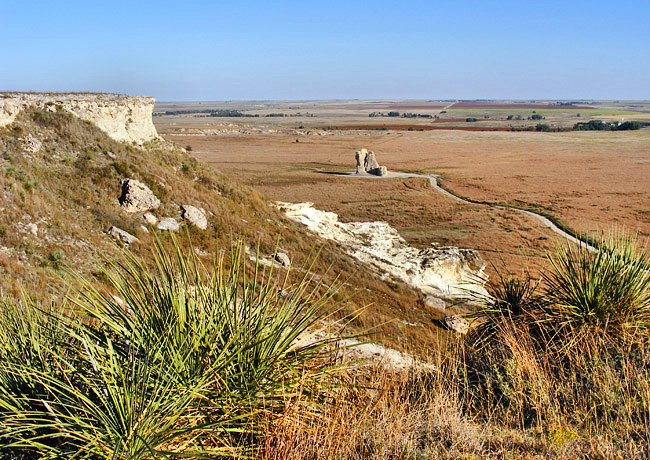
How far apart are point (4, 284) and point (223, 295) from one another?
6755mm

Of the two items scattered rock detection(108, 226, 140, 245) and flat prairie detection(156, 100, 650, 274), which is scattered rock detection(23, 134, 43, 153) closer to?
scattered rock detection(108, 226, 140, 245)

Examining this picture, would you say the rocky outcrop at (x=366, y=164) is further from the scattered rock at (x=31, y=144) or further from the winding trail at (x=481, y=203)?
the scattered rock at (x=31, y=144)

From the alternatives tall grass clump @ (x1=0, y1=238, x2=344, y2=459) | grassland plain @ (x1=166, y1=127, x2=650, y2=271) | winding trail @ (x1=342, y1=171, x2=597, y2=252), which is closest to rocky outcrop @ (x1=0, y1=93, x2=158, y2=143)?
tall grass clump @ (x1=0, y1=238, x2=344, y2=459)

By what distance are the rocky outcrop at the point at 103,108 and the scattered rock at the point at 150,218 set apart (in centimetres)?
587

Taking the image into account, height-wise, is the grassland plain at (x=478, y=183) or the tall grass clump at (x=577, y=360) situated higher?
the tall grass clump at (x=577, y=360)

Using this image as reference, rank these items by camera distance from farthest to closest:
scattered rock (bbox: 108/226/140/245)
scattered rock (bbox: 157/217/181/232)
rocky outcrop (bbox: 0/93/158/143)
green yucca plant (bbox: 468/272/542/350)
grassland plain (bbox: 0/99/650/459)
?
1. rocky outcrop (bbox: 0/93/158/143)
2. scattered rock (bbox: 157/217/181/232)
3. scattered rock (bbox: 108/226/140/245)
4. green yucca plant (bbox: 468/272/542/350)
5. grassland plain (bbox: 0/99/650/459)

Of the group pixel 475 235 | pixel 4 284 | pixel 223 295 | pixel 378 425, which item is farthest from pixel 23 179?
pixel 475 235

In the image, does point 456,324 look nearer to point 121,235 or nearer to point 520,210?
point 121,235

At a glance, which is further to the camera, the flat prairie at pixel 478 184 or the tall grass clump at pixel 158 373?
the flat prairie at pixel 478 184

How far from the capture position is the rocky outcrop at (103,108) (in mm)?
17328

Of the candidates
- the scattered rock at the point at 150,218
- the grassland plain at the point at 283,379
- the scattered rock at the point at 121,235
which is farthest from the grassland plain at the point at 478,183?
the scattered rock at the point at 150,218

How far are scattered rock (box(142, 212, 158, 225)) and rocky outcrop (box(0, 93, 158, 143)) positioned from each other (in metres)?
5.87

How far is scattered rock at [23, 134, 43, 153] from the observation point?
1619 cm

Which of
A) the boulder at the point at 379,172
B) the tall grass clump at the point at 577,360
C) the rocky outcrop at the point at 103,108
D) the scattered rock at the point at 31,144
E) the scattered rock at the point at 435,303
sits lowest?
the scattered rock at the point at 435,303
